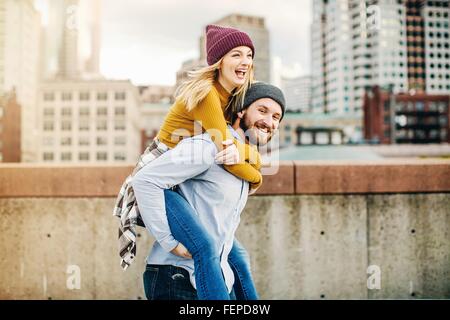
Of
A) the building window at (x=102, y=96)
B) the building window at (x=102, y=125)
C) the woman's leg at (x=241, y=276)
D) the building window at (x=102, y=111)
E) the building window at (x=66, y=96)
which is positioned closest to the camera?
the woman's leg at (x=241, y=276)

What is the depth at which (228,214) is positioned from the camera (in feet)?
7.14

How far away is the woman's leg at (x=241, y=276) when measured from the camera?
2.35 m

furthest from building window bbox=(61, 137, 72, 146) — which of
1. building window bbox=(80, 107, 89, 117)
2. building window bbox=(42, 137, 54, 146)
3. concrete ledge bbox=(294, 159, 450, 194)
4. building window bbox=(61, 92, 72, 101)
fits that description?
concrete ledge bbox=(294, 159, 450, 194)

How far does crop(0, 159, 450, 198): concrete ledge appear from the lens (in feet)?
13.6

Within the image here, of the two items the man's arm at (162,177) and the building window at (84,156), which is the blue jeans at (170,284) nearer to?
the man's arm at (162,177)

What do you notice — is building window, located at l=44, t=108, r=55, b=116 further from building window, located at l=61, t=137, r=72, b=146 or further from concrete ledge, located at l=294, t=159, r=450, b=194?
concrete ledge, located at l=294, t=159, r=450, b=194

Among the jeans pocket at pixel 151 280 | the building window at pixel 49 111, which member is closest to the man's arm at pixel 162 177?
the jeans pocket at pixel 151 280

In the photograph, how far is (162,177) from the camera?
2055 millimetres

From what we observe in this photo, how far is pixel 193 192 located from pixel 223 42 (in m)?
0.79

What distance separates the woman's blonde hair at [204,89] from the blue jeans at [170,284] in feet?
Answer: 2.72

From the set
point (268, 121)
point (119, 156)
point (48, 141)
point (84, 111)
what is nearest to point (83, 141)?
point (84, 111)

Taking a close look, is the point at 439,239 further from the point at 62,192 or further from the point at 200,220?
the point at 62,192

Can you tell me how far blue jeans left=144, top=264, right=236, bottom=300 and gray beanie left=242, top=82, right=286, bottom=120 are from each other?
922mm
